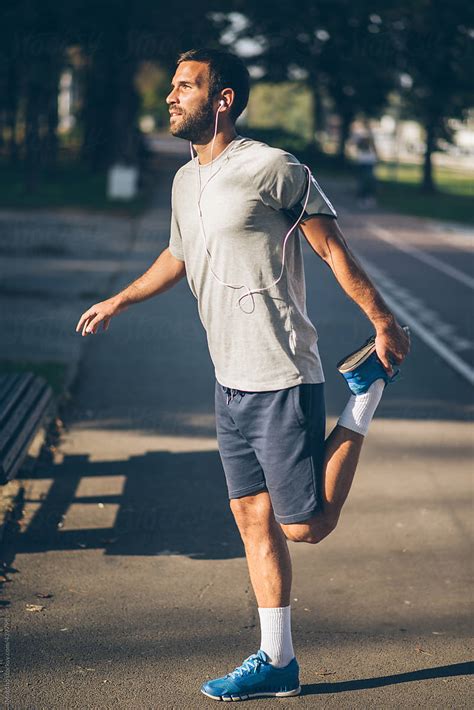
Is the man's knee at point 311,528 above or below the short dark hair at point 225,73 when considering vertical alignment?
below

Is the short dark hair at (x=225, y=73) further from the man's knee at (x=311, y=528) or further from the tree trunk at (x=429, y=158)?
the tree trunk at (x=429, y=158)

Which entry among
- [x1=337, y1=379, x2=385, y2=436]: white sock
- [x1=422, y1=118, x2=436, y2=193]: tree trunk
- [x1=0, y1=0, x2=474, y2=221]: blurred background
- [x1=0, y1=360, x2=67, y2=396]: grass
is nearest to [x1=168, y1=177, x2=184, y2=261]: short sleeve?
[x1=337, y1=379, x2=385, y2=436]: white sock

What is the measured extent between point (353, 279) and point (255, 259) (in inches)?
13.4

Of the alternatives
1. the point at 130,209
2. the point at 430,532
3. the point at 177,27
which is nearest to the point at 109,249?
the point at 130,209

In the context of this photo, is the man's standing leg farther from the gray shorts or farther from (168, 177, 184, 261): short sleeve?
(168, 177, 184, 261): short sleeve

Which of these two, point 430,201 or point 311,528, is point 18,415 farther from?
point 430,201

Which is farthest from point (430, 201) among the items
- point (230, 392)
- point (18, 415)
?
point (230, 392)

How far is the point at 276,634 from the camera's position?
3939 millimetres

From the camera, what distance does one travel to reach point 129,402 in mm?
8805

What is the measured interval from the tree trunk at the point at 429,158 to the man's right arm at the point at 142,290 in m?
40.3

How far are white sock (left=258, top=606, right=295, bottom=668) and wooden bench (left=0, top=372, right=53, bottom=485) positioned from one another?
1.68 metres

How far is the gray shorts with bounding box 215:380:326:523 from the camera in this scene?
375 centimetres

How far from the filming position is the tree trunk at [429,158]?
43406 mm

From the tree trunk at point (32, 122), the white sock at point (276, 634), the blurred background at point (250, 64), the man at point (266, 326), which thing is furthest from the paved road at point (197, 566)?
the tree trunk at point (32, 122)
